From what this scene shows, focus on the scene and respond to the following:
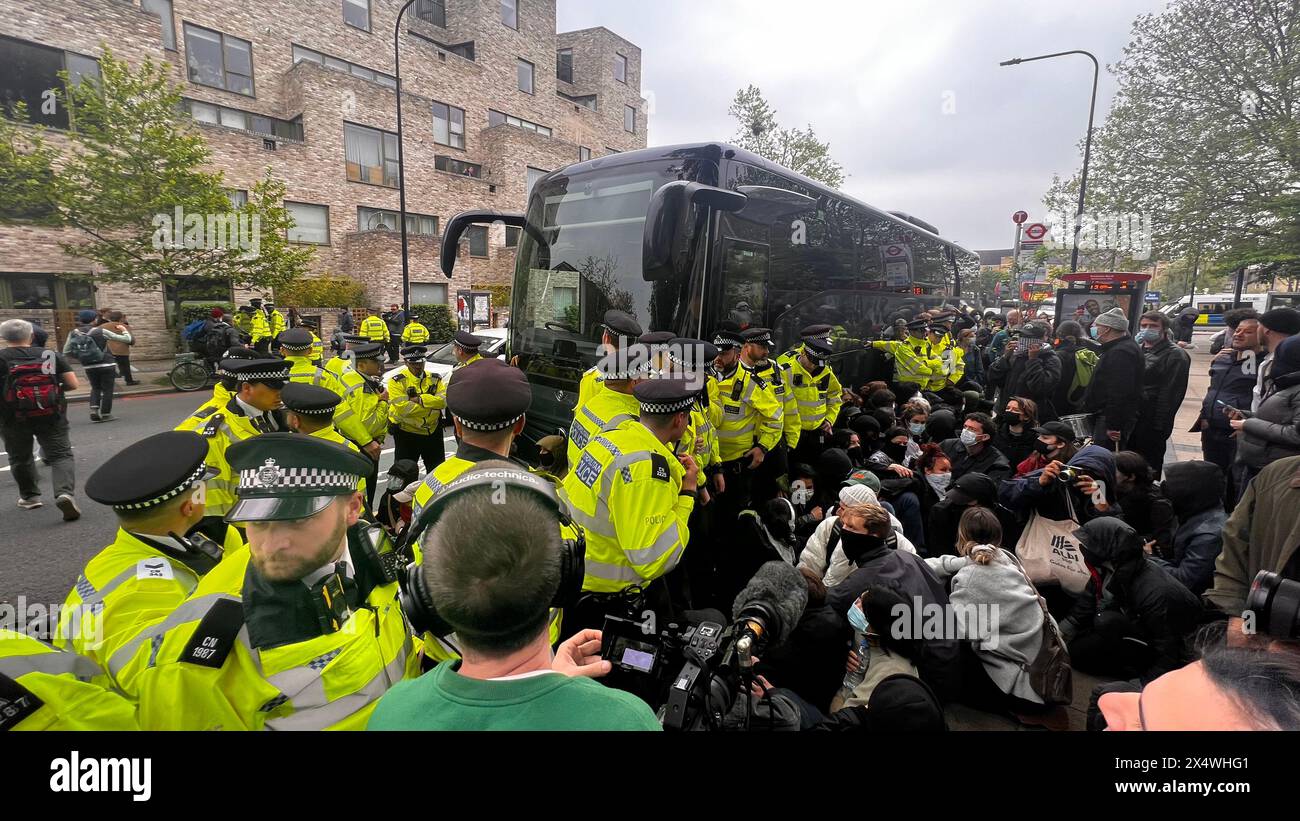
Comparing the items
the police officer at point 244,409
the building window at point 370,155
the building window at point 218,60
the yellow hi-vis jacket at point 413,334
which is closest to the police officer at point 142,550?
the police officer at point 244,409

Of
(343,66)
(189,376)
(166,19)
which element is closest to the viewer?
(189,376)

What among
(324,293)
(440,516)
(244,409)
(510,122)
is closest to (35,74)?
(324,293)

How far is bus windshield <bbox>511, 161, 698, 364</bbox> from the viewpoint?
578cm

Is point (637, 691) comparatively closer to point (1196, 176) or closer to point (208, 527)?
point (208, 527)

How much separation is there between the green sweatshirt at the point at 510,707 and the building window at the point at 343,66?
26668 mm

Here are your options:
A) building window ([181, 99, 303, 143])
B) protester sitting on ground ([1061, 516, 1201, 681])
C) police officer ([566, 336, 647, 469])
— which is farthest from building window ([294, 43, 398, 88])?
protester sitting on ground ([1061, 516, 1201, 681])

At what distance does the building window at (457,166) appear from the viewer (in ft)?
93.9

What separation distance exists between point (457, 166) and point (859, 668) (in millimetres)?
31554

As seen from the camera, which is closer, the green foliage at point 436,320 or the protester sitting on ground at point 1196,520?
the protester sitting on ground at point 1196,520

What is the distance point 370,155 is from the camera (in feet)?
82.5

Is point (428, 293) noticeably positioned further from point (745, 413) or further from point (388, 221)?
point (745, 413)

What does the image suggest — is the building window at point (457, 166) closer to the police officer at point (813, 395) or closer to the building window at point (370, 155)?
the building window at point (370, 155)
